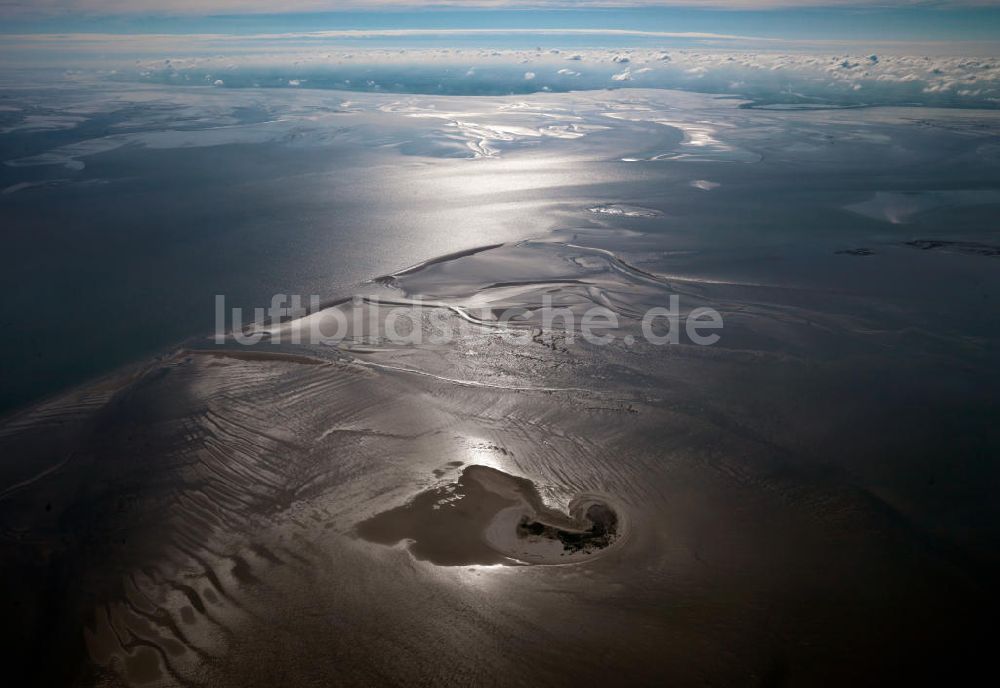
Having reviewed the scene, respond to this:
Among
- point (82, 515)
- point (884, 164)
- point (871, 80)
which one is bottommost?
point (82, 515)

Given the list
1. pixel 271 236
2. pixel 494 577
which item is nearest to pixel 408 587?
pixel 494 577

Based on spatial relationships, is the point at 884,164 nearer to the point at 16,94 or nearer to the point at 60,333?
the point at 60,333

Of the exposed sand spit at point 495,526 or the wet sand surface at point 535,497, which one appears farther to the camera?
the exposed sand spit at point 495,526

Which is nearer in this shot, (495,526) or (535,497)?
(495,526)

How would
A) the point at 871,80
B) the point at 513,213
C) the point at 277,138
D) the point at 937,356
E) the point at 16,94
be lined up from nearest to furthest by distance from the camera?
the point at 937,356, the point at 513,213, the point at 277,138, the point at 16,94, the point at 871,80

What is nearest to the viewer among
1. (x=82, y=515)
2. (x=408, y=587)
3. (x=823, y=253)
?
(x=408, y=587)

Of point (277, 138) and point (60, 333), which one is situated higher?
point (277, 138)

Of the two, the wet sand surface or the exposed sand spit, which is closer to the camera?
the wet sand surface

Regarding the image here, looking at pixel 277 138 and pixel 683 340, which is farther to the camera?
pixel 277 138
